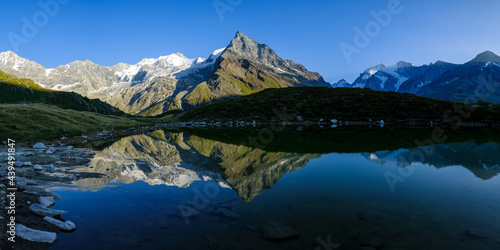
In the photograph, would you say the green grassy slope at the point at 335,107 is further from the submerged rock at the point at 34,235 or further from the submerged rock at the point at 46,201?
the submerged rock at the point at 34,235

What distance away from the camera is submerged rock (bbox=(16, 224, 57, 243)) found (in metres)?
9.61

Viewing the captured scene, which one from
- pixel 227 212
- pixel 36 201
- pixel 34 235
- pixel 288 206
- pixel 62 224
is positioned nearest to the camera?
pixel 34 235

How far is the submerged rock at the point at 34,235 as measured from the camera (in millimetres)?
9609

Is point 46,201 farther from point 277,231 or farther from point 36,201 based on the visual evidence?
point 277,231

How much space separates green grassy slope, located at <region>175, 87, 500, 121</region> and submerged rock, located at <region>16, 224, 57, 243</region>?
99.7 meters

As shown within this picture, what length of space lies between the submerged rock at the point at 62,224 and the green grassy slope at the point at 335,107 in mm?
98321

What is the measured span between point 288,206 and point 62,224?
453 inches

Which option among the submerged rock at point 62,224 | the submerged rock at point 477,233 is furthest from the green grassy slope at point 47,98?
the submerged rock at point 477,233

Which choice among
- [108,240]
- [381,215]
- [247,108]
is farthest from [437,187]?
[247,108]

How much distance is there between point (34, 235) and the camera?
32.0 feet

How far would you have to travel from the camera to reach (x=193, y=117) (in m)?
138

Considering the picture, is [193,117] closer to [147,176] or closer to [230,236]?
[147,176]

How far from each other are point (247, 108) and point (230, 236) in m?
119

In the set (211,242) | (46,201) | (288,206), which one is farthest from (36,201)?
(288,206)
